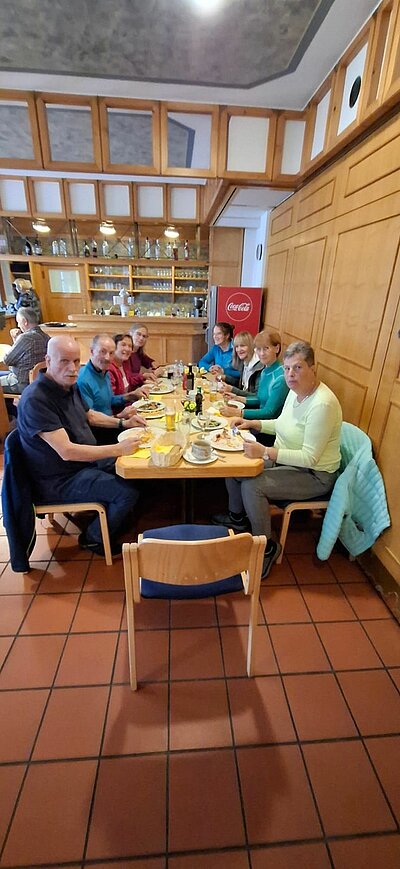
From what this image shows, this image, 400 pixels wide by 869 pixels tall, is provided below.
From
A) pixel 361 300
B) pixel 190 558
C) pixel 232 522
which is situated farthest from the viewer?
pixel 232 522

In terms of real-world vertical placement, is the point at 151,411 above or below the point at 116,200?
below

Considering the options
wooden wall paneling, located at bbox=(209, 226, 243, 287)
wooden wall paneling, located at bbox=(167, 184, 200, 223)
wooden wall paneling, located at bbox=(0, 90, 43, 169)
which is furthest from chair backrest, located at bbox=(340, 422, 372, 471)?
wooden wall paneling, located at bbox=(167, 184, 200, 223)

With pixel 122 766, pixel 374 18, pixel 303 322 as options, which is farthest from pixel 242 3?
pixel 122 766

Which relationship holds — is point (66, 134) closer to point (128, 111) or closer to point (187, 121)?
point (128, 111)

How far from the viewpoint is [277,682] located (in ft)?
4.83

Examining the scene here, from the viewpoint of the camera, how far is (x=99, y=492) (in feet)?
6.39

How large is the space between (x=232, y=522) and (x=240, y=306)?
3.12 meters

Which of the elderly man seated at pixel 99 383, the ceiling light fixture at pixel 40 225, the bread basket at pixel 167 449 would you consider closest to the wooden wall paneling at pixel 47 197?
the ceiling light fixture at pixel 40 225

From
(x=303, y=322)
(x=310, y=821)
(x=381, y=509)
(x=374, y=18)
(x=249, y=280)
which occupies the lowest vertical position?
(x=310, y=821)

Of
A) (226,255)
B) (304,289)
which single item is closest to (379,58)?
(304,289)

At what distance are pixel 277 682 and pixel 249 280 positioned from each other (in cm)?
568

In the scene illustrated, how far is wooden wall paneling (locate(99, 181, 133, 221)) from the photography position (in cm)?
621

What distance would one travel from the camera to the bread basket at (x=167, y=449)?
161 centimetres

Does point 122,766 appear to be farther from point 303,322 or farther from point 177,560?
point 303,322
